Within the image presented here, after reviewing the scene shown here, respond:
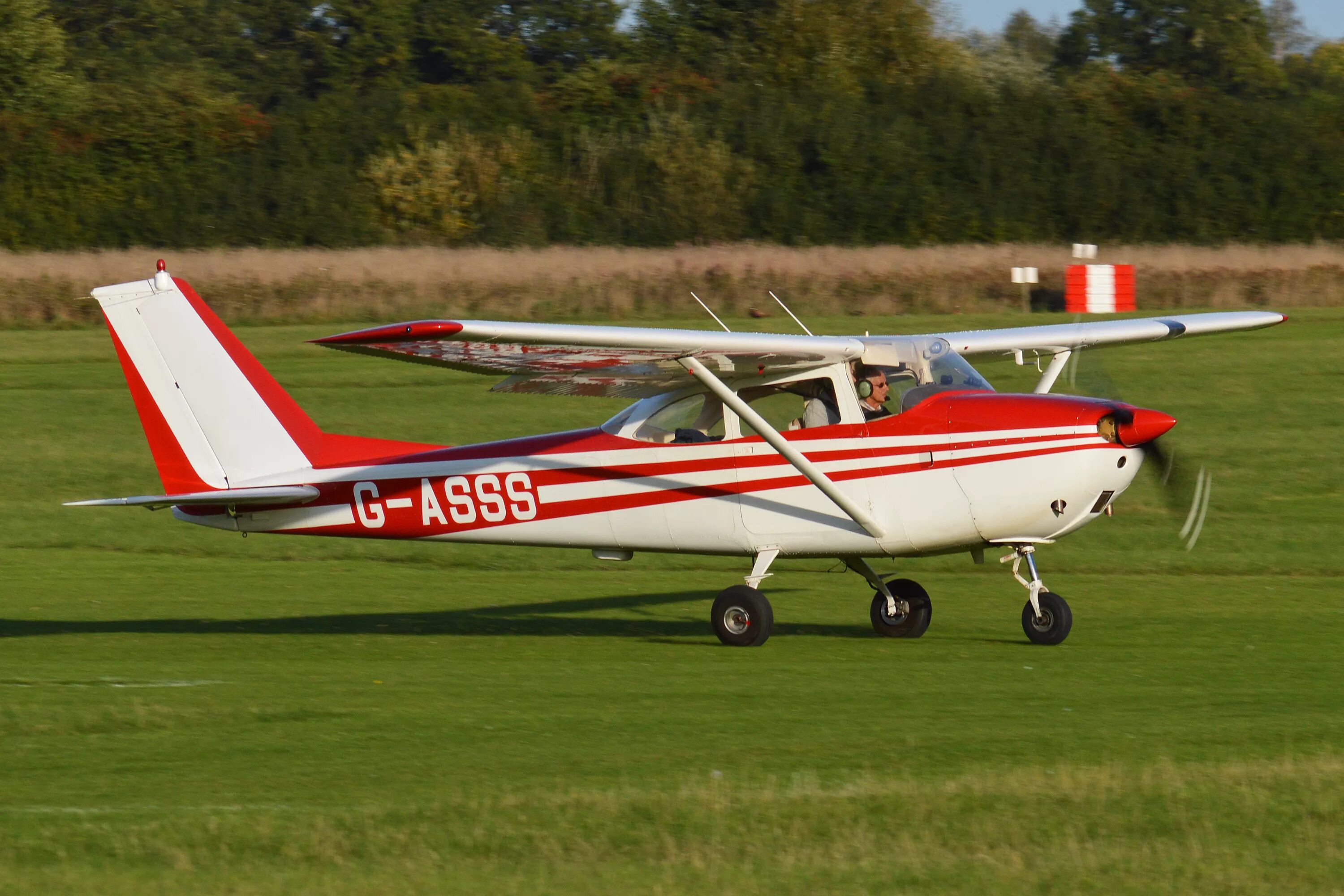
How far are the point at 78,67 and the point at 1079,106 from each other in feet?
124

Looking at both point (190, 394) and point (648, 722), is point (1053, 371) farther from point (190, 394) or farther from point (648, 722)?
point (190, 394)

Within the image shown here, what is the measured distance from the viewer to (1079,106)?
5228cm

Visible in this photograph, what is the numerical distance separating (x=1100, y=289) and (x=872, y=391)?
21.4m

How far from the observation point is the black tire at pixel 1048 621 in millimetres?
10820

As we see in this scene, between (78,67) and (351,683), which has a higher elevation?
(78,67)

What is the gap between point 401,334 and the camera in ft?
27.2

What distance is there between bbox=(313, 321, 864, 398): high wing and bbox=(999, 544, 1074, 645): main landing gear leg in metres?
1.77

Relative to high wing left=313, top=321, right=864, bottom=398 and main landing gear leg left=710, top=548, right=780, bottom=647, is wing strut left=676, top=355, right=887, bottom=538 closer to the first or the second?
high wing left=313, top=321, right=864, bottom=398

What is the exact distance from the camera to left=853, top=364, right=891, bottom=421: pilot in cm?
1088

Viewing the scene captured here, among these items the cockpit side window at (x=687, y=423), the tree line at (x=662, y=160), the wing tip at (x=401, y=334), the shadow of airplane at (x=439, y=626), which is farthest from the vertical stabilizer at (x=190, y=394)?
the tree line at (x=662, y=160)

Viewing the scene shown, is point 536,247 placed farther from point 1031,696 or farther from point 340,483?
point 1031,696

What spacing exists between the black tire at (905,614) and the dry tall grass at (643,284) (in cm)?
2024

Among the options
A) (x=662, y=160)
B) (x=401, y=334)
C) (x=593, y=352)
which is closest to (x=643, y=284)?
(x=662, y=160)

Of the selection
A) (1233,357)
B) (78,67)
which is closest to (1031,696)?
(1233,357)
